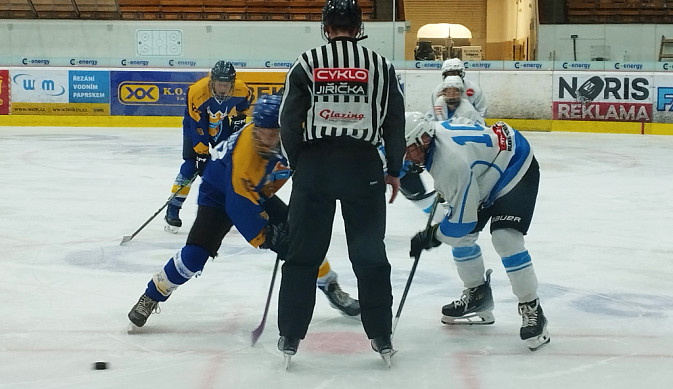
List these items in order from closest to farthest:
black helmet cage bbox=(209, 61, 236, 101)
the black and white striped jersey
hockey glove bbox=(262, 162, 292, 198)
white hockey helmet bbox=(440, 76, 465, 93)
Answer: the black and white striped jersey → hockey glove bbox=(262, 162, 292, 198) → black helmet cage bbox=(209, 61, 236, 101) → white hockey helmet bbox=(440, 76, 465, 93)

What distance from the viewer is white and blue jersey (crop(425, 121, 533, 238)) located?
3.21 m

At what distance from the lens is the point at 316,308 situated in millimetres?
4047

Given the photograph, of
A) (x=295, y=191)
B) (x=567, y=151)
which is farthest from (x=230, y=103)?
(x=567, y=151)

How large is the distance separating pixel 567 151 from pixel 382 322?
26.0ft

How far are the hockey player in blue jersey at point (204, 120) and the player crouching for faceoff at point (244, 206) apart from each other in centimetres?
210

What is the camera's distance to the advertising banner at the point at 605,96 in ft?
→ 42.1

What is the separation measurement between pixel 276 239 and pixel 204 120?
264 cm

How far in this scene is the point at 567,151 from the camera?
1061cm

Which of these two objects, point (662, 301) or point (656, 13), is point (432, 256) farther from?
point (656, 13)

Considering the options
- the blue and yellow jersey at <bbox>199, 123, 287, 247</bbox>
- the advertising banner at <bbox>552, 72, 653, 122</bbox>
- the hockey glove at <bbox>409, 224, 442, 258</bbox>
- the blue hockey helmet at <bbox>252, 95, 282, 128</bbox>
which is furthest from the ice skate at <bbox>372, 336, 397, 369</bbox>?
the advertising banner at <bbox>552, 72, 653, 122</bbox>

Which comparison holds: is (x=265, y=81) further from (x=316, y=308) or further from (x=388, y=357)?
(x=388, y=357)

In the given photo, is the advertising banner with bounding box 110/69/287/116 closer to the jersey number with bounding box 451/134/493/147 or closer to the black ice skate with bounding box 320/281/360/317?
the black ice skate with bounding box 320/281/360/317

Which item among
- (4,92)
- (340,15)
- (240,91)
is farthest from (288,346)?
(4,92)

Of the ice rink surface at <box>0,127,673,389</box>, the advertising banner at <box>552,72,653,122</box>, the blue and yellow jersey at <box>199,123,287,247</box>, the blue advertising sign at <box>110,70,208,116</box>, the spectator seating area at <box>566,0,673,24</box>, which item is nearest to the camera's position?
the ice rink surface at <box>0,127,673,389</box>
